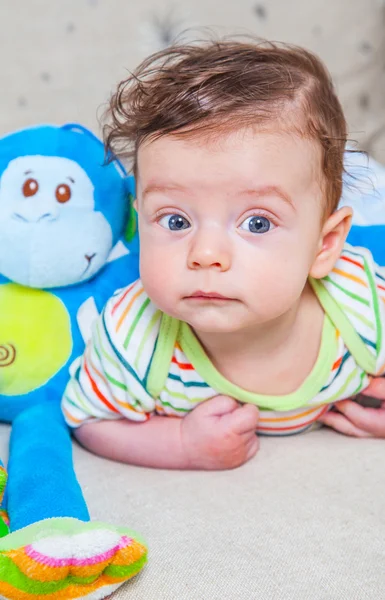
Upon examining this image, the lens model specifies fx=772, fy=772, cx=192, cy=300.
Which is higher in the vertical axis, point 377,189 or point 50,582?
point 377,189

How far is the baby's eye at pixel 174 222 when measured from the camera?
0.80 m

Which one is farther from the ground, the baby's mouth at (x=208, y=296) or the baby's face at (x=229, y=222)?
the baby's face at (x=229, y=222)

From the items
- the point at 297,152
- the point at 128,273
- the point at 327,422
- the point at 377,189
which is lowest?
the point at 327,422

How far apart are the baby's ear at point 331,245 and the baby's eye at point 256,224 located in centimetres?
11

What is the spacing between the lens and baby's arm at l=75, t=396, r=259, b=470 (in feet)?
2.98

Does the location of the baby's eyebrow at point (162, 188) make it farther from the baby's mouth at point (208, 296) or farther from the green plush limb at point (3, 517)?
the green plush limb at point (3, 517)

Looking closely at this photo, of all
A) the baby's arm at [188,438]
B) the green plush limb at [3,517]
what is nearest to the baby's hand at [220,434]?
the baby's arm at [188,438]

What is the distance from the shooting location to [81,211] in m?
1.02

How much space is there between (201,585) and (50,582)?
0.43ft

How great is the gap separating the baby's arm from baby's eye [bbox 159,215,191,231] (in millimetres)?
243

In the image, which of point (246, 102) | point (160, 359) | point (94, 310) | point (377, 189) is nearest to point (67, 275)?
Answer: point (94, 310)

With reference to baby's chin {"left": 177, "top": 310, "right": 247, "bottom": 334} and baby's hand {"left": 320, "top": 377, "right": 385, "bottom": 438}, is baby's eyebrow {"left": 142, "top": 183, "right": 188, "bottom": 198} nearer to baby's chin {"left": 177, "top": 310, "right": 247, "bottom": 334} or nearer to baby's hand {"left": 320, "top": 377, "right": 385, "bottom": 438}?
baby's chin {"left": 177, "top": 310, "right": 247, "bottom": 334}

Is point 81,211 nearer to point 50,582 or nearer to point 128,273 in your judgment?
point 128,273

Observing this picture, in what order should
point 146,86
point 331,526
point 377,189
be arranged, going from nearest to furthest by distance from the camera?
point 331,526
point 146,86
point 377,189
